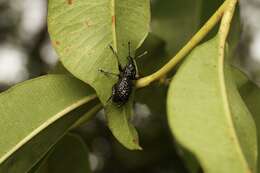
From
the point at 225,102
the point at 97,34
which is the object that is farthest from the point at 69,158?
the point at 225,102

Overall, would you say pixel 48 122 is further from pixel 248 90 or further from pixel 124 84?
pixel 248 90

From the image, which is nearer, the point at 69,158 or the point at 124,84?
the point at 124,84

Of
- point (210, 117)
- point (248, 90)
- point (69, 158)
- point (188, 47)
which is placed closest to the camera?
point (210, 117)

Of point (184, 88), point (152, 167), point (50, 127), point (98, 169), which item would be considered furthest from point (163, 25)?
point (98, 169)

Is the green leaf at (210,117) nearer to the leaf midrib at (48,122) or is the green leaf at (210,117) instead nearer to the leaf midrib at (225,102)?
the leaf midrib at (225,102)

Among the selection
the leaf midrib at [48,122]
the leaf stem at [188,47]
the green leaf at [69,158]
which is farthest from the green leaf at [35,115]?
the green leaf at [69,158]

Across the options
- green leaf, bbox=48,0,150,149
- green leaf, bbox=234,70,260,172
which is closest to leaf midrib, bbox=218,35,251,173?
green leaf, bbox=48,0,150,149
